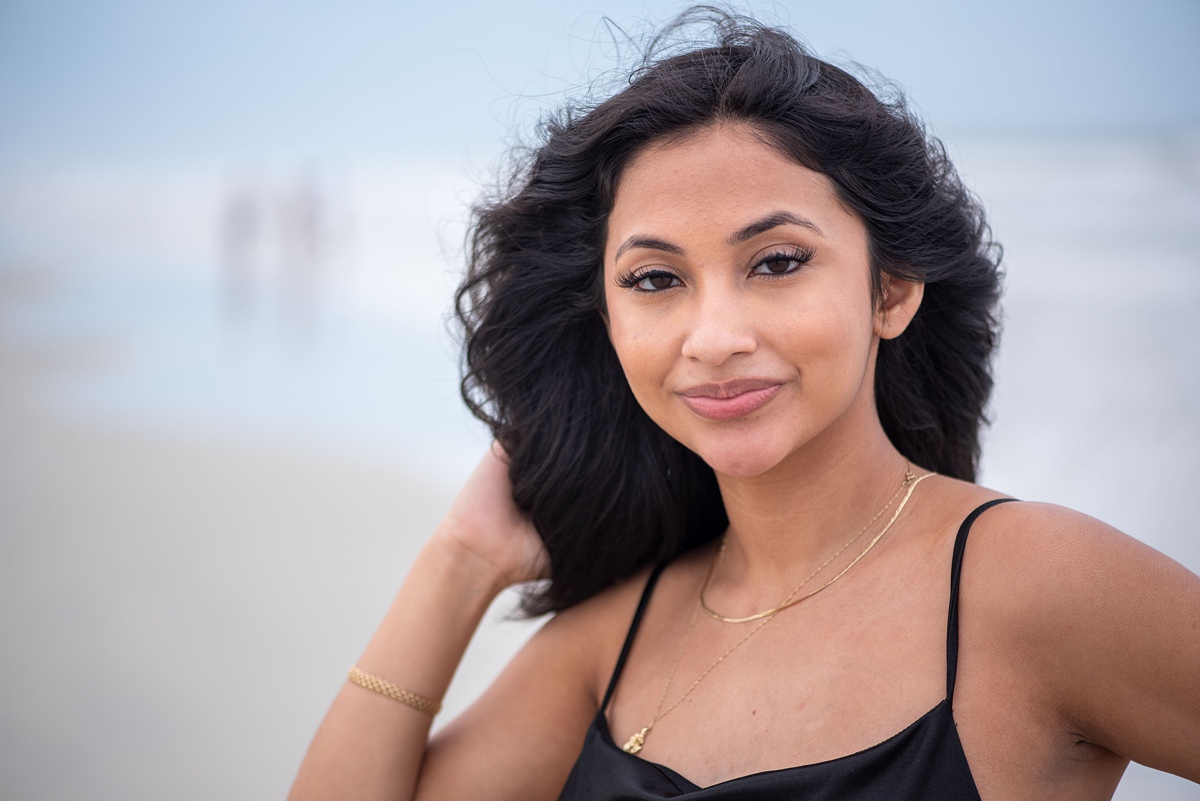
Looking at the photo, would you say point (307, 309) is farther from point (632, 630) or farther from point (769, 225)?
point (769, 225)

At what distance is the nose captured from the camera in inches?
69.4

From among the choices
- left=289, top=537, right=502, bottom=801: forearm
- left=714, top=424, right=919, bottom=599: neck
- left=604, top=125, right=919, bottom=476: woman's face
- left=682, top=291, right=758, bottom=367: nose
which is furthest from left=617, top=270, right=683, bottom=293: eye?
left=289, top=537, right=502, bottom=801: forearm

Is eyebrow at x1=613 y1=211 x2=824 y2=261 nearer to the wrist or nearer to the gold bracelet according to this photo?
the wrist

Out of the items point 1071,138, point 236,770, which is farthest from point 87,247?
point 1071,138

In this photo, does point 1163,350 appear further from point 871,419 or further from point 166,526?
point 166,526

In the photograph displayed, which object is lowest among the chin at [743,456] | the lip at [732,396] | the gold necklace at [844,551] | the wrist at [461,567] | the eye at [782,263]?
the wrist at [461,567]

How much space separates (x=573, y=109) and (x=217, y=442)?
19.2 feet

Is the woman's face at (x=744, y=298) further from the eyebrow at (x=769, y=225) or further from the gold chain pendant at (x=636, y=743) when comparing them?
the gold chain pendant at (x=636, y=743)

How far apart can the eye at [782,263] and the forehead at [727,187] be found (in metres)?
0.07

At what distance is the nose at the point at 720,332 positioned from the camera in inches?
69.4

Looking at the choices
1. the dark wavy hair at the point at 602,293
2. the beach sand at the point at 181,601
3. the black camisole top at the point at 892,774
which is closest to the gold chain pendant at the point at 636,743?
the black camisole top at the point at 892,774

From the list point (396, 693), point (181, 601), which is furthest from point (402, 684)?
point (181, 601)

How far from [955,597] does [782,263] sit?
2.01 ft

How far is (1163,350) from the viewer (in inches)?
269
